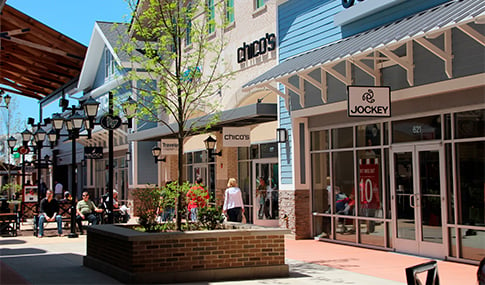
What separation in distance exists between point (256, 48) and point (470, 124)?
9.22m

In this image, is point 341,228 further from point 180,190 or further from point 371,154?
point 180,190

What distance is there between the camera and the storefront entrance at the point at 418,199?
12.5 meters

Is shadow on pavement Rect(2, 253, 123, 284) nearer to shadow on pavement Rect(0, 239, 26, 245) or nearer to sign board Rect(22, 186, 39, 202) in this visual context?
shadow on pavement Rect(0, 239, 26, 245)

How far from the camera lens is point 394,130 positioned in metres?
13.7

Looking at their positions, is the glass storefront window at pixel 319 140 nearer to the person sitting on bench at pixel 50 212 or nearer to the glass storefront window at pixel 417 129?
the glass storefront window at pixel 417 129

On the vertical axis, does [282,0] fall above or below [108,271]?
above

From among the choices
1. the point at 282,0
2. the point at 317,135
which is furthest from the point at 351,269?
the point at 282,0

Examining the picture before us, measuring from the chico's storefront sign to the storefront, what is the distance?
48.9 inches

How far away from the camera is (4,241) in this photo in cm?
1802

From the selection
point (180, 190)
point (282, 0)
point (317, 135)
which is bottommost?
point (180, 190)

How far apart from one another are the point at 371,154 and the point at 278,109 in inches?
154

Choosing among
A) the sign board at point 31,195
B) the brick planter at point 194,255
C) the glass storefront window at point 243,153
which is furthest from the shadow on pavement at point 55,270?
the sign board at point 31,195

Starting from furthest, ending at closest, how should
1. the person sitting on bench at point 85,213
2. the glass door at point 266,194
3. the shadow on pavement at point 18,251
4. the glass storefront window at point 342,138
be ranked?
the glass door at point 266,194 → the person sitting on bench at point 85,213 → the glass storefront window at point 342,138 → the shadow on pavement at point 18,251

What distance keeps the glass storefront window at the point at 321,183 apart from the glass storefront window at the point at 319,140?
0.60 feet
